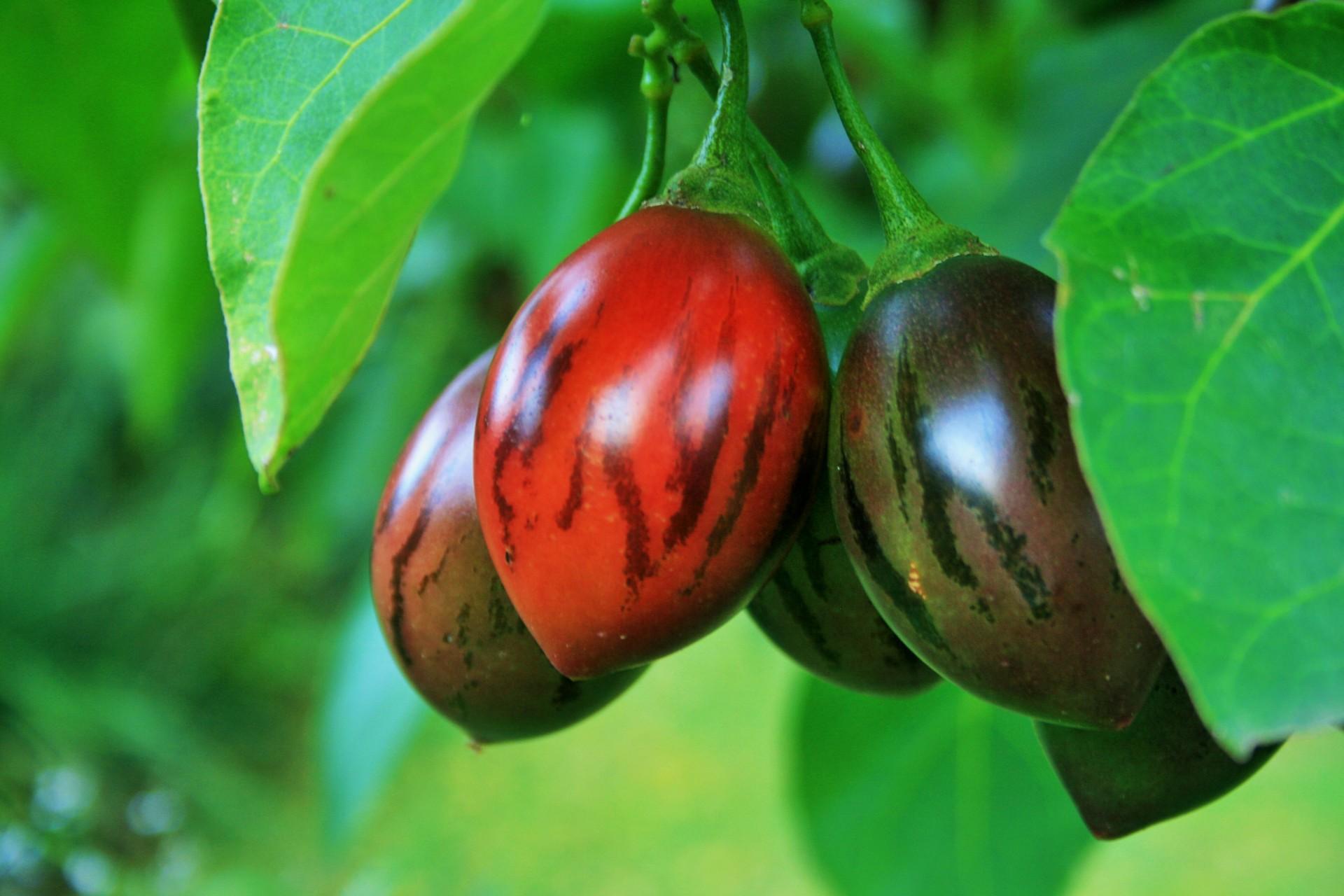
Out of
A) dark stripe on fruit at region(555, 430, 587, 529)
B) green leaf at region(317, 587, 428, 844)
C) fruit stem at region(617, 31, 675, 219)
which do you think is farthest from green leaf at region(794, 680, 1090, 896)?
dark stripe on fruit at region(555, 430, 587, 529)

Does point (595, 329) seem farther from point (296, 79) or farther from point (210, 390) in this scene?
point (210, 390)

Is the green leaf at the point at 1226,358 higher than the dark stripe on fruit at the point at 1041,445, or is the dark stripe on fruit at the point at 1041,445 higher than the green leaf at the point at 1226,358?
the green leaf at the point at 1226,358

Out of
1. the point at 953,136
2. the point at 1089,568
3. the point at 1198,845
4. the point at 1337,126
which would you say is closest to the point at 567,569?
the point at 1089,568

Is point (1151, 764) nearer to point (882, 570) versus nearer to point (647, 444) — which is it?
point (882, 570)

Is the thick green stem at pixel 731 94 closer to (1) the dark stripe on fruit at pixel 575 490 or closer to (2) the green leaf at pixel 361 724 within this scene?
(1) the dark stripe on fruit at pixel 575 490

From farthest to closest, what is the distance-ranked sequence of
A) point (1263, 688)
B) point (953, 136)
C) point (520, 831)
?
point (520, 831) < point (953, 136) < point (1263, 688)

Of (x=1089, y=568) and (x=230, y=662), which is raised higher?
(x=1089, y=568)

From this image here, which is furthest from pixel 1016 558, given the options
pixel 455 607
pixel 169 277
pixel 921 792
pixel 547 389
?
pixel 169 277

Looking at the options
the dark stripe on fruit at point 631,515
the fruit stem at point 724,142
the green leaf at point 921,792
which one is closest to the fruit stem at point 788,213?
the fruit stem at point 724,142
